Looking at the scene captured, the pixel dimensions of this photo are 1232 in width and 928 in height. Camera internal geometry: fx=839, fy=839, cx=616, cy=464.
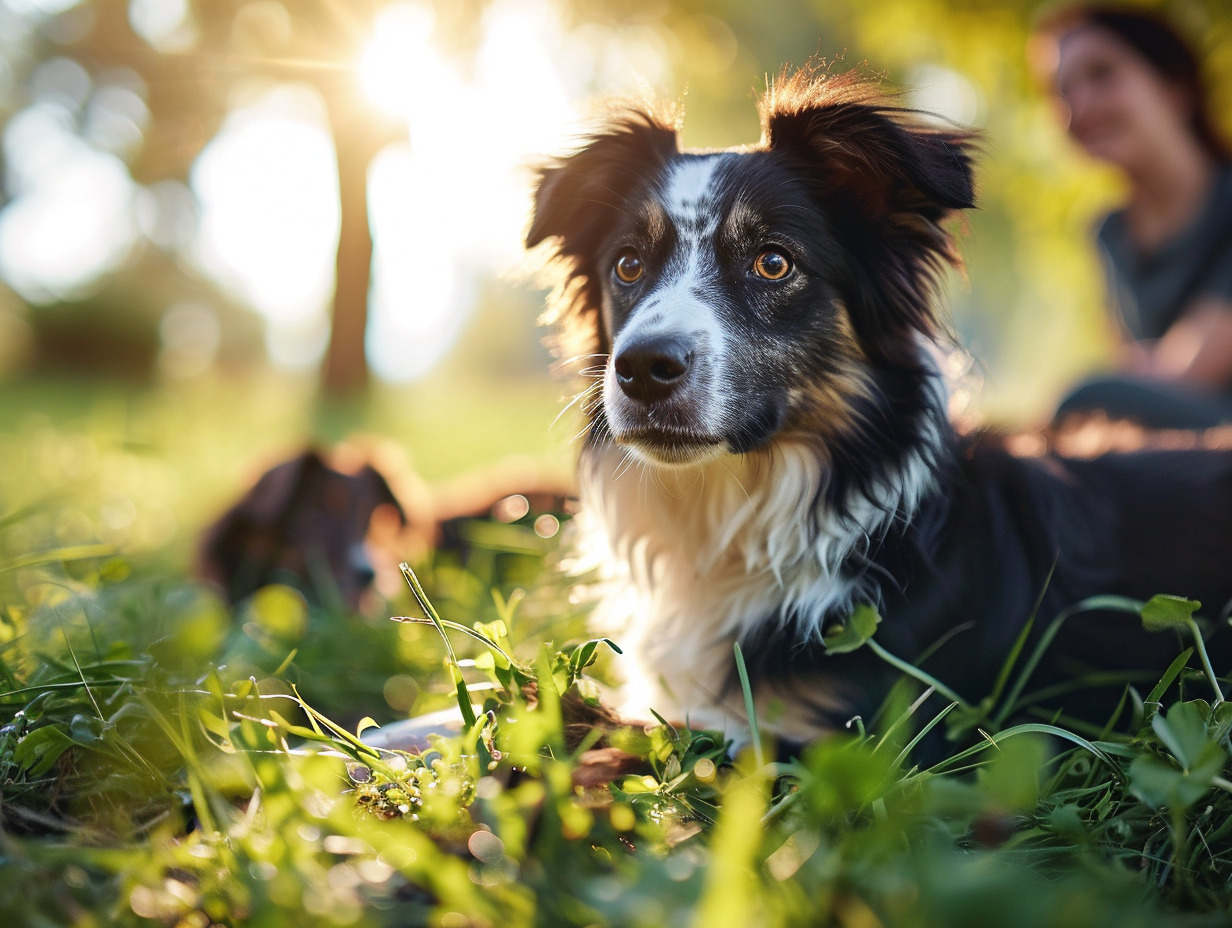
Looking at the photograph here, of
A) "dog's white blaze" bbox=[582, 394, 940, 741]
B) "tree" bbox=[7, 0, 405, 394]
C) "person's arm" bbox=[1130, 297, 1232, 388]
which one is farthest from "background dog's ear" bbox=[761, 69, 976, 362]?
"tree" bbox=[7, 0, 405, 394]

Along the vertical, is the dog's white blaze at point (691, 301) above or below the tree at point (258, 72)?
below

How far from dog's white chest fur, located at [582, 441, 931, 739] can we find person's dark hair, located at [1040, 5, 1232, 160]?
4.55 meters

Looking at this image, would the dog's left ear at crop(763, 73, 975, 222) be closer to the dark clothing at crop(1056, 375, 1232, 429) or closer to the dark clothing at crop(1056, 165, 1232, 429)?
the dark clothing at crop(1056, 375, 1232, 429)

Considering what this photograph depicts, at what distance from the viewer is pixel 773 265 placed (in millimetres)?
2410

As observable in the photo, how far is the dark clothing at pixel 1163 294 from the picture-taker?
14.3 feet

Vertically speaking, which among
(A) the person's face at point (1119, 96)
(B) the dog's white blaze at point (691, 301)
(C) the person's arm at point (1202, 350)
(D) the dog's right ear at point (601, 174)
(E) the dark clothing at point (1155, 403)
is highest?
Result: (A) the person's face at point (1119, 96)

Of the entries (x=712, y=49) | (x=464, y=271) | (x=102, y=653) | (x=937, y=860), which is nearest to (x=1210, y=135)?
(x=937, y=860)

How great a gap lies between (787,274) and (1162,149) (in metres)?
4.27

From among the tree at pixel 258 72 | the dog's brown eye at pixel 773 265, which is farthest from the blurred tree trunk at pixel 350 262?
the dog's brown eye at pixel 773 265

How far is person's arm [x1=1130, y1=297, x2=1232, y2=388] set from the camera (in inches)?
183

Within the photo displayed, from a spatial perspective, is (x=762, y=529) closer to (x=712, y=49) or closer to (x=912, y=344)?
(x=912, y=344)

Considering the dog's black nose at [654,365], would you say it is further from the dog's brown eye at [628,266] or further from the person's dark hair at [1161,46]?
the person's dark hair at [1161,46]

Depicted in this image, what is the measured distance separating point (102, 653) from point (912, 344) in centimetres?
229

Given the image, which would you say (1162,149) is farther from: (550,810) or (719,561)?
(550,810)
